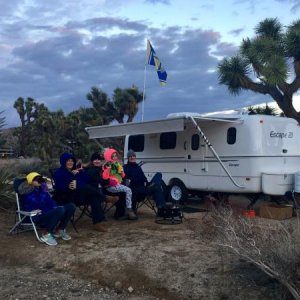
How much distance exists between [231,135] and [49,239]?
5056mm

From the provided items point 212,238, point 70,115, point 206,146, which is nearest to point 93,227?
point 212,238

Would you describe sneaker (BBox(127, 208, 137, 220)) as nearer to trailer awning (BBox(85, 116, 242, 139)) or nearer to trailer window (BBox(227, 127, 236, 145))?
trailer awning (BBox(85, 116, 242, 139))

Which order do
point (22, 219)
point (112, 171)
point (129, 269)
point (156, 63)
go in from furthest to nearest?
point (156, 63), point (112, 171), point (22, 219), point (129, 269)

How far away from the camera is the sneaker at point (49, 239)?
6.39 m

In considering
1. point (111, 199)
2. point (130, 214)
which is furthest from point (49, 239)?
point (130, 214)

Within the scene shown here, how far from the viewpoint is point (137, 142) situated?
12.5 metres

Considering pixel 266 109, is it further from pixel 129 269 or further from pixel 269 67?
pixel 129 269

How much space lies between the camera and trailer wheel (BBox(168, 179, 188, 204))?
1114cm

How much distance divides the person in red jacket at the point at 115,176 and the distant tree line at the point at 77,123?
53.3ft

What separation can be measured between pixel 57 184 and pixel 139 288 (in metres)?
2.69

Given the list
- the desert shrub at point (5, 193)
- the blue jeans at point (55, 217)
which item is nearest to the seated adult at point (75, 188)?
the blue jeans at point (55, 217)

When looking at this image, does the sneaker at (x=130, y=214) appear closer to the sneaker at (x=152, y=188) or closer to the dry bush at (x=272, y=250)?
the sneaker at (x=152, y=188)

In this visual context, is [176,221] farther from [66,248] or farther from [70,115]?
[70,115]

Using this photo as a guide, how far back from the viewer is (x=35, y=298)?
4707 mm
